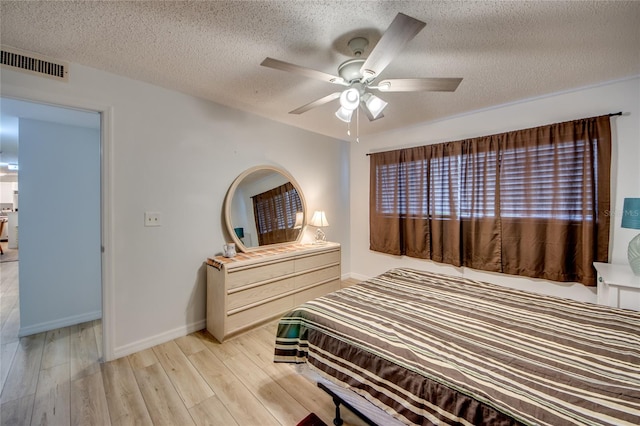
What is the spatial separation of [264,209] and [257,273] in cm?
84

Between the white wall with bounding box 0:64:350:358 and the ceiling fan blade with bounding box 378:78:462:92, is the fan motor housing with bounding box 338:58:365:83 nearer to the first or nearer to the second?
the ceiling fan blade with bounding box 378:78:462:92

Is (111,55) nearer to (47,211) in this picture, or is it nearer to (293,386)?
(47,211)

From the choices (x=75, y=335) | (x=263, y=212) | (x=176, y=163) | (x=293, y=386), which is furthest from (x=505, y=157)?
(x=75, y=335)

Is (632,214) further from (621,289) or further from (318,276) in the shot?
(318,276)

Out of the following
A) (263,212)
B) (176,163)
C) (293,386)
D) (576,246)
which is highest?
(176,163)

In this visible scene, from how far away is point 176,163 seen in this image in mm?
2408

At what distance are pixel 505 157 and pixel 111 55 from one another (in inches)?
143

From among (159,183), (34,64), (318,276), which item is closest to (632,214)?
(318,276)

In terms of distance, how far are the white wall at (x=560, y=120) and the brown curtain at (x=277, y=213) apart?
1.48m

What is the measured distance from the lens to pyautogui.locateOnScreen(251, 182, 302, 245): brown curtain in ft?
9.93

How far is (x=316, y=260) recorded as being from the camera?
3.16 meters

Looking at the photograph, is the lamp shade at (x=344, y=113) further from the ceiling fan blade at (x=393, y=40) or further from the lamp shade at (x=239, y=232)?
the lamp shade at (x=239, y=232)

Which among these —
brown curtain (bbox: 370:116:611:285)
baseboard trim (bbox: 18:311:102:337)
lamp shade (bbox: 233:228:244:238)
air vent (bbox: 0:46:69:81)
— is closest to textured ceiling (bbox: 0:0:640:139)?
air vent (bbox: 0:46:69:81)

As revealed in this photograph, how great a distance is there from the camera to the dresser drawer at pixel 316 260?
2.97 metres
